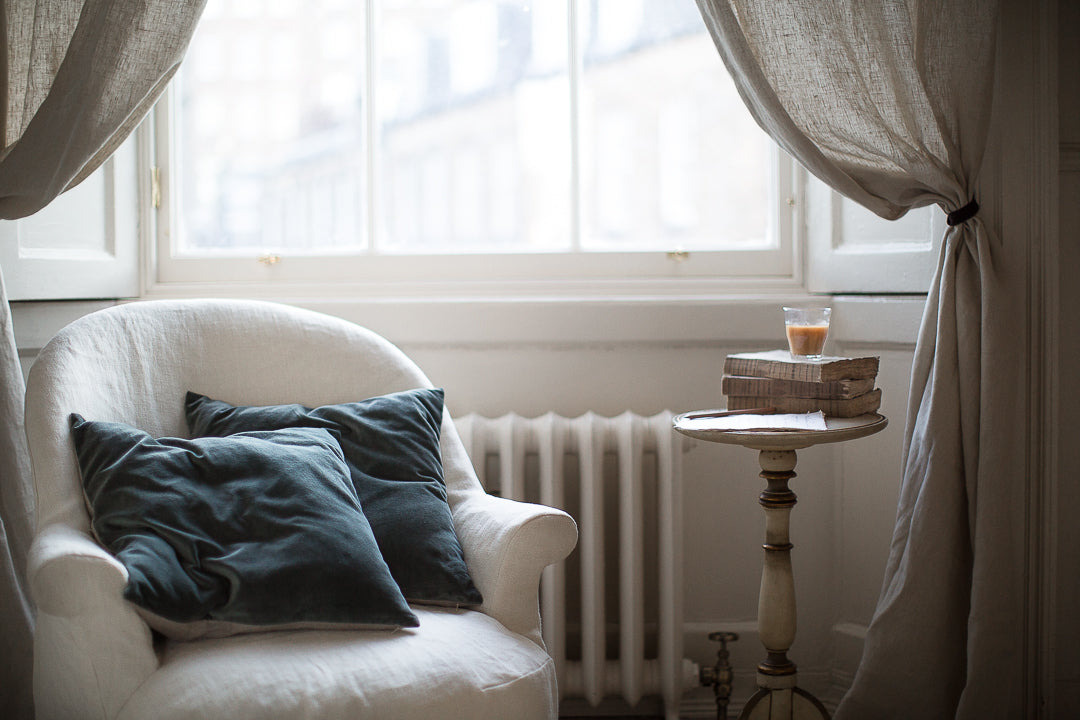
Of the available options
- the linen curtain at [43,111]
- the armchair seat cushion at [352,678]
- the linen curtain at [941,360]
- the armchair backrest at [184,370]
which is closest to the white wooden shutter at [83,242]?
the linen curtain at [43,111]

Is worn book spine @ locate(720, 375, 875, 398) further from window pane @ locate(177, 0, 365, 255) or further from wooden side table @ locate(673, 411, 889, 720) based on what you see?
window pane @ locate(177, 0, 365, 255)

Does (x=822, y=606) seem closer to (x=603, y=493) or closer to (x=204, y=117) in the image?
(x=603, y=493)

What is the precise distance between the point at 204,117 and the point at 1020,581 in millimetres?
2157

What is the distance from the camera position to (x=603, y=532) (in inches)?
86.0

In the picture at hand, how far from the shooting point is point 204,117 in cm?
242

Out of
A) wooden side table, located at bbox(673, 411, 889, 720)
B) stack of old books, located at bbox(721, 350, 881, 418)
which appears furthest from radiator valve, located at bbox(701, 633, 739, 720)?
stack of old books, located at bbox(721, 350, 881, 418)

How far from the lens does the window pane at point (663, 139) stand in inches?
92.8

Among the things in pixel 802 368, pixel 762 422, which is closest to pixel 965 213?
pixel 802 368

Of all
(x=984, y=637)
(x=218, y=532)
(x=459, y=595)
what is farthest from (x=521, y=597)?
(x=984, y=637)

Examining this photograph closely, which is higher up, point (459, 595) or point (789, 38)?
point (789, 38)

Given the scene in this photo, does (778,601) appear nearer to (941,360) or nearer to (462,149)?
(941,360)

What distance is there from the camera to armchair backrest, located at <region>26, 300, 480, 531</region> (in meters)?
1.57

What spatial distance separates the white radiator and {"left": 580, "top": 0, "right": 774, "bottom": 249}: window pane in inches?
20.4

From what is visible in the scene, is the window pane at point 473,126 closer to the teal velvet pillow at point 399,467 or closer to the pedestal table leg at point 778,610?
the teal velvet pillow at point 399,467
